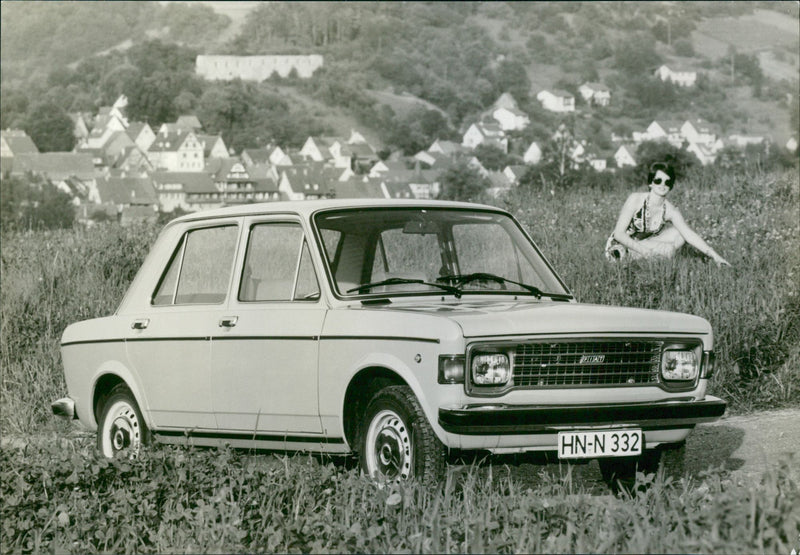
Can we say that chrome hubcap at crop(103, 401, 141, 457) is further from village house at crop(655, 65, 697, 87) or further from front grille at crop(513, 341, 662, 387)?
village house at crop(655, 65, 697, 87)

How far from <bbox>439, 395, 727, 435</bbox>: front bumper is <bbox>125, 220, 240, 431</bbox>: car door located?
2.35m

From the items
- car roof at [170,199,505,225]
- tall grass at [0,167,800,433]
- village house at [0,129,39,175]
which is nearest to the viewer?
car roof at [170,199,505,225]

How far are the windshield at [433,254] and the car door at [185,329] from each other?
831mm

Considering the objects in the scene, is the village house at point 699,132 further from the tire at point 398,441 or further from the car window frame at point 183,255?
the tire at point 398,441

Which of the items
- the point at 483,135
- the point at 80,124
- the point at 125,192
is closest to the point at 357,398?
the point at 125,192

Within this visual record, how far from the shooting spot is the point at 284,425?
7.89 meters

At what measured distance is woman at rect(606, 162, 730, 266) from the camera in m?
12.9

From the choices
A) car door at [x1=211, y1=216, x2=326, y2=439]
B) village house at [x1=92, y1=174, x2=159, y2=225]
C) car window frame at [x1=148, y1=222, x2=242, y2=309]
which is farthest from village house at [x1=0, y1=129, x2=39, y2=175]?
car door at [x1=211, y1=216, x2=326, y2=439]

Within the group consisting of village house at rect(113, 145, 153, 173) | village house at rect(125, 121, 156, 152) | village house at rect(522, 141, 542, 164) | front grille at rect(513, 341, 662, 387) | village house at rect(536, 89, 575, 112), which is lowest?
village house at rect(113, 145, 153, 173)

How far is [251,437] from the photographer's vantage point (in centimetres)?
817

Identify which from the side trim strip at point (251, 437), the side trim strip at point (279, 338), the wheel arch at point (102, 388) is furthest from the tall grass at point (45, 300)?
the side trim strip at point (251, 437)

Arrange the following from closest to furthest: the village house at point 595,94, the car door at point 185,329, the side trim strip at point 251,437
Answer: the side trim strip at point 251,437 < the car door at point 185,329 < the village house at point 595,94

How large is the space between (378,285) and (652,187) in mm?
5736

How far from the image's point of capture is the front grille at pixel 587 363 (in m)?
6.94
